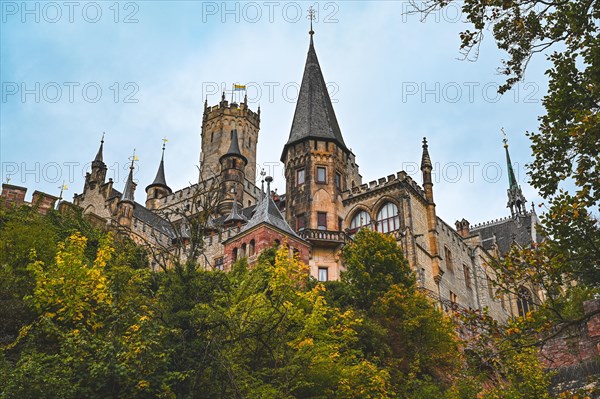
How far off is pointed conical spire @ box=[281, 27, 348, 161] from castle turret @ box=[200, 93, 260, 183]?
2391 centimetres

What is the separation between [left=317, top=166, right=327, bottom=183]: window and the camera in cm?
4453

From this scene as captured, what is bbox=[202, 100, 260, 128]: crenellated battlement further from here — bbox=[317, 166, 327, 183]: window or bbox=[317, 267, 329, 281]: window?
bbox=[317, 267, 329, 281]: window

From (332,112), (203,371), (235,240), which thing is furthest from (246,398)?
(332,112)

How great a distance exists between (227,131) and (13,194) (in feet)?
167

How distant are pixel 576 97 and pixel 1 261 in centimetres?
1716

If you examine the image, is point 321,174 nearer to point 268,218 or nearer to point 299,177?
point 299,177


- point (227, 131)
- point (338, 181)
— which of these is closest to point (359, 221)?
point (338, 181)

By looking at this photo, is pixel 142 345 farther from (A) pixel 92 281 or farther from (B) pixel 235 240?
(B) pixel 235 240

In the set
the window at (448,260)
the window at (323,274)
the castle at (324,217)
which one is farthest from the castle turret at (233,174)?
the window at (323,274)

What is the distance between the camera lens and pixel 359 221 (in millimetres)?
43594

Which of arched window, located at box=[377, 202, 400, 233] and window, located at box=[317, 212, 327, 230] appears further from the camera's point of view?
window, located at box=[317, 212, 327, 230]

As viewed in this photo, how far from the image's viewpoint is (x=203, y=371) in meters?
14.9

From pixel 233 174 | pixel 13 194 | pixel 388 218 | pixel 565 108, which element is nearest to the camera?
pixel 565 108

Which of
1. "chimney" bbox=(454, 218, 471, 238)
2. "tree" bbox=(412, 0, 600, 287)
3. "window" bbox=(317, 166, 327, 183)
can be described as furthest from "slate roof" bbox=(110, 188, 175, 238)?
"tree" bbox=(412, 0, 600, 287)
